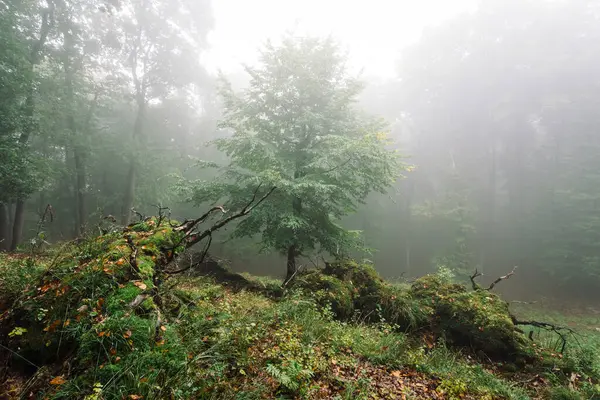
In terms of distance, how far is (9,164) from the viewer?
989 centimetres

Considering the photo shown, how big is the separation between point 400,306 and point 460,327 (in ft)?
4.31

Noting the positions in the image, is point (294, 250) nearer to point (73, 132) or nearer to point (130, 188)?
point (130, 188)

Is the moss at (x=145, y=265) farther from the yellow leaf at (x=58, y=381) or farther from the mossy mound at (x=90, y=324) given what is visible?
the yellow leaf at (x=58, y=381)

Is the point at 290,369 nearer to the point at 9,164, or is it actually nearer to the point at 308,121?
the point at 308,121

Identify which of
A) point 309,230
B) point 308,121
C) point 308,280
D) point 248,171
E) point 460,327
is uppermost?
point 308,121

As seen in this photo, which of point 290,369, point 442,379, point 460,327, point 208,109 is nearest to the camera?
point 290,369

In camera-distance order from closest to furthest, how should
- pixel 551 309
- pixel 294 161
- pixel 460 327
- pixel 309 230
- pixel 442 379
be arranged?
pixel 442 379, pixel 460 327, pixel 309 230, pixel 294 161, pixel 551 309

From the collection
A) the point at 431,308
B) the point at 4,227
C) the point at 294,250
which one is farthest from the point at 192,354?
the point at 4,227

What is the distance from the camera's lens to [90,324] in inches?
105

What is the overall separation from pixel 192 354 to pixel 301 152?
7563 mm

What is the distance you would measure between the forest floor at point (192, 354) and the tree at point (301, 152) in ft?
11.6

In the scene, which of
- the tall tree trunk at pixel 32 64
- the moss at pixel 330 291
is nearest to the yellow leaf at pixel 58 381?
the moss at pixel 330 291

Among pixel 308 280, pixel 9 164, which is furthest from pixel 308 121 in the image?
pixel 9 164

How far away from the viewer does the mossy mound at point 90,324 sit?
7.86ft
